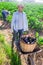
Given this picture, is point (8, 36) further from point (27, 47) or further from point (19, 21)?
point (27, 47)

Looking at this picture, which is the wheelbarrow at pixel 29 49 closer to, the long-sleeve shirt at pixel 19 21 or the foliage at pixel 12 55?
the foliage at pixel 12 55

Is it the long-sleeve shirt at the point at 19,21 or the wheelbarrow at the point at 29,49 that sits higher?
the long-sleeve shirt at the point at 19,21

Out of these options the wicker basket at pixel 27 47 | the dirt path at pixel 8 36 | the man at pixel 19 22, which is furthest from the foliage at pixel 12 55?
the wicker basket at pixel 27 47

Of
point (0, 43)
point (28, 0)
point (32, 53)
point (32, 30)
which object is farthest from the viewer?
point (28, 0)

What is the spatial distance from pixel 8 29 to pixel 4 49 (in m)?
3.58

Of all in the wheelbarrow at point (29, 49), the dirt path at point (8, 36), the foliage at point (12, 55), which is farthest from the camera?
the dirt path at point (8, 36)

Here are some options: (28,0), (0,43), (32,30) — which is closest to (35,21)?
(32,30)

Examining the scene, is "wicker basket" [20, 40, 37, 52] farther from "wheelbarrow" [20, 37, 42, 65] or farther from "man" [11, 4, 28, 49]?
"man" [11, 4, 28, 49]

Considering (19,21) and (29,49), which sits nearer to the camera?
(29,49)

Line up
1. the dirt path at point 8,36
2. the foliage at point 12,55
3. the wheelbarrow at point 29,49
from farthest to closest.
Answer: the dirt path at point 8,36
the foliage at point 12,55
the wheelbarrow at point 29,49

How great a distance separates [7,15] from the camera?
1164 cm

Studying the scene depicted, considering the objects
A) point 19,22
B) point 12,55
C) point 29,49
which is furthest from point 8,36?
point 29,49

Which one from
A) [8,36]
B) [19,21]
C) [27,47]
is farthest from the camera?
[8,36]

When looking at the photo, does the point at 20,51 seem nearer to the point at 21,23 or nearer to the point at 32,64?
the point at 32,64
